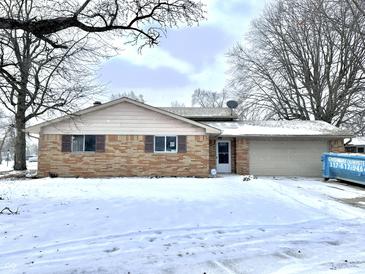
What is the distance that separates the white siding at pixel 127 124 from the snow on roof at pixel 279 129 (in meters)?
2.78

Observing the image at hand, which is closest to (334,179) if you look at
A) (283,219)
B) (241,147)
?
(241,147)

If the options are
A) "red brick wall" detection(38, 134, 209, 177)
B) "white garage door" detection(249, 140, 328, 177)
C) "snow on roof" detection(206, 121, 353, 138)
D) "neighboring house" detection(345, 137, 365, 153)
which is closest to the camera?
"red brick wall" detection(38, 134, 209, 177)

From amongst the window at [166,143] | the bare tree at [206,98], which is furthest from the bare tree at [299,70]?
the bare tree at [206,98]

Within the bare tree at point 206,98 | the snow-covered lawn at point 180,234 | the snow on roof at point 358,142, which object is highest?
the bare tree at point 206,98

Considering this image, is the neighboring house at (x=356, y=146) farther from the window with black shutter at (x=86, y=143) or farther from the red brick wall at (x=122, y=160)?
the window with black shutter at (x=86, y=143)

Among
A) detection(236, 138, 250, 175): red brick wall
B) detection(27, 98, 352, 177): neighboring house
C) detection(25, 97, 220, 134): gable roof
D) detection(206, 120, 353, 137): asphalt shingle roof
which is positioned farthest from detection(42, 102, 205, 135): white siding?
detection(206, 120, 353, 137): asphalt shingle roof

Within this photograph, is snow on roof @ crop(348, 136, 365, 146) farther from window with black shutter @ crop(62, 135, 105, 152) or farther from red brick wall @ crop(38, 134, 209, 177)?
window with black shutter @ crop(62, 135, 105, 152)

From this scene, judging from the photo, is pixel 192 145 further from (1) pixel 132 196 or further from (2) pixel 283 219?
(2) pixel 283 219

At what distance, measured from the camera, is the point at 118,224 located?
5723 mm

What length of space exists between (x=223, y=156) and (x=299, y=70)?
13.0 metres

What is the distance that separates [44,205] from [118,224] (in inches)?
112

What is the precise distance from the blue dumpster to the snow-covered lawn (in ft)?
10.4

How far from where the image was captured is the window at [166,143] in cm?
1501

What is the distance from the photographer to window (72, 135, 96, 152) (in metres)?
14.7
